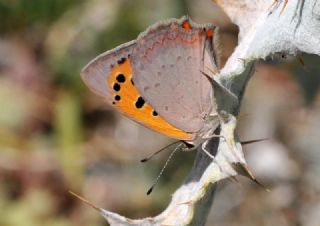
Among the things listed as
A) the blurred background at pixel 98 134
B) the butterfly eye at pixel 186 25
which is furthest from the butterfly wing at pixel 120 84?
the blurred background at pixel 98 134

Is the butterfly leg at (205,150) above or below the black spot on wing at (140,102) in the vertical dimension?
below

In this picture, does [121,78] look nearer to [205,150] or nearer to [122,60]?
[122,60]

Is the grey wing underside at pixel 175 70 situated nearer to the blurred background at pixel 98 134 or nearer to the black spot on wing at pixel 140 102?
the black spot on wing at pixel 140 102

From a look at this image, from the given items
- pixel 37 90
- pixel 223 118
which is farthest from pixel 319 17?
pixel 37 90

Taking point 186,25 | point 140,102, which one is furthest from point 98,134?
point 186,25

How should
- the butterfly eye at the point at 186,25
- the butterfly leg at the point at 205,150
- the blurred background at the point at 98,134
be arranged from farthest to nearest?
the blurred background at the point at 98,134 → the butterfly eye at the point at 186,25 → the butterfly leg at the point at 205,150

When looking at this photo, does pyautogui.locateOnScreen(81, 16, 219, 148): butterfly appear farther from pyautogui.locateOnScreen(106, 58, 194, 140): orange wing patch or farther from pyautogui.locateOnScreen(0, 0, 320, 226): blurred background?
pyautogui.locateOnScreen(0, 0, 320, 226): blurred background

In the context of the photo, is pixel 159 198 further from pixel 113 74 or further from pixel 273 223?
pixel 113 74
